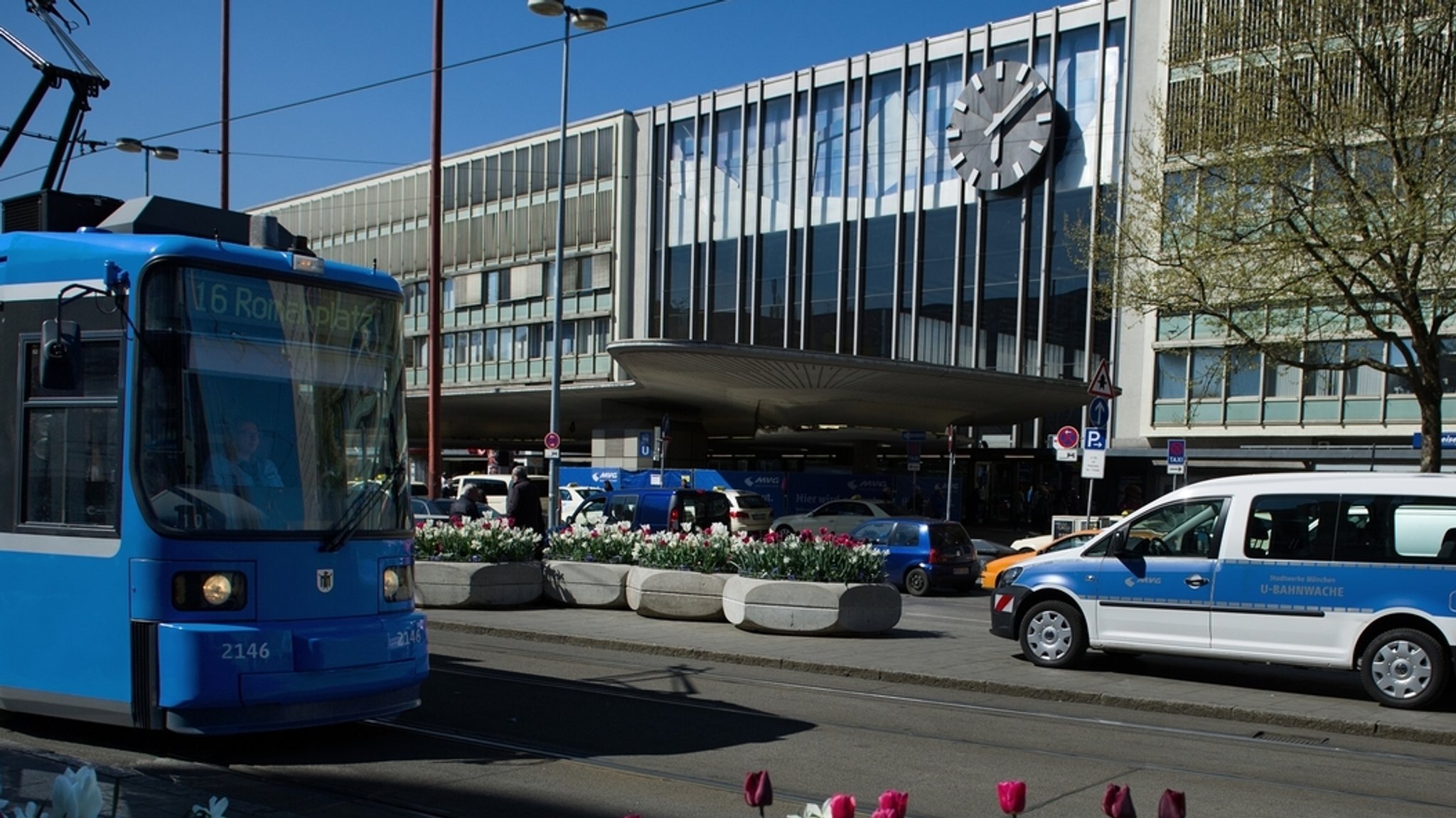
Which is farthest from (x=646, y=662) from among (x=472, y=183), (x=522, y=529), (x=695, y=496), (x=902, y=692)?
(x=472, y=183)

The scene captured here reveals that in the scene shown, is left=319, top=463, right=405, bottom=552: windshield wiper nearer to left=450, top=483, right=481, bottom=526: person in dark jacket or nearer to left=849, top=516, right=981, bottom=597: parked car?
left=450, top=483, right=481, bottom=526: person in dark jacket

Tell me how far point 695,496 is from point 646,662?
1543 cm

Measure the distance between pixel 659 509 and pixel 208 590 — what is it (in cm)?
2043

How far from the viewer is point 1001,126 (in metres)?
44.4

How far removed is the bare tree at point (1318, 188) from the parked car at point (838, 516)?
10.8m

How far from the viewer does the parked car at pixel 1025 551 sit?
2128 cm

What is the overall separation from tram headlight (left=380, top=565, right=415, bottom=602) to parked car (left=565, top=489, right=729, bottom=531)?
18603 millimetres

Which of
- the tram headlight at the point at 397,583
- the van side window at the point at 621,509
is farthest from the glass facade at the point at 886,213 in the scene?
the tram headlight at the point at 397,583

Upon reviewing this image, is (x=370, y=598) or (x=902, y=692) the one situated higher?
(x=370, y=598)

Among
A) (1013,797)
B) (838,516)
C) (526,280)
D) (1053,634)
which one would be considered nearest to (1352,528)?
(1053,634)

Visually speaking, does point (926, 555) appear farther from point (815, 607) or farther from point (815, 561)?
point (815, 607)

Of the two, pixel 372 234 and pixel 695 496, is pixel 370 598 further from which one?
pixel 372 234

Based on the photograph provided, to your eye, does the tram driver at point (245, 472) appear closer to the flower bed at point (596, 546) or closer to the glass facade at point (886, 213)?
the flower bed at point (596, 546)

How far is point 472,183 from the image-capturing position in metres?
61.5
